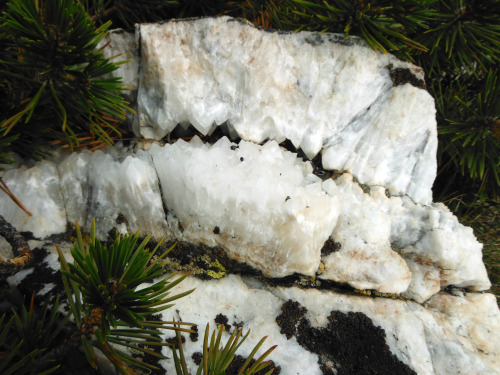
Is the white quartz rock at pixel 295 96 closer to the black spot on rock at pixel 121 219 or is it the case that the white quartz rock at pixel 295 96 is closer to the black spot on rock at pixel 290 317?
the black spot on rock at pixel 121 219

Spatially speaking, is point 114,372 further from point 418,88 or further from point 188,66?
point 418,88

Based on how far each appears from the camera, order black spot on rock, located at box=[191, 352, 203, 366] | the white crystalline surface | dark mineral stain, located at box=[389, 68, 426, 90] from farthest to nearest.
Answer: dark mineral stain, located at box=[389, 68, 426, 90] < the white crystalline surface < black spot on rock, located at box=[191, 352, 203, 366]

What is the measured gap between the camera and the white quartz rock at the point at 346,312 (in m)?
1.72

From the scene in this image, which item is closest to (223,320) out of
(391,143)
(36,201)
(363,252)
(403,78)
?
(363,252)

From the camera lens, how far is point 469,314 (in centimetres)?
205

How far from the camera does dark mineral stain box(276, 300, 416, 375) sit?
1688 mm

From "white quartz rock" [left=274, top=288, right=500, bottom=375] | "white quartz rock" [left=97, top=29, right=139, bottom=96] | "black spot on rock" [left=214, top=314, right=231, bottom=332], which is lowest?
"white quartz rock" [left=274, top=288, right=500, bottom=375]

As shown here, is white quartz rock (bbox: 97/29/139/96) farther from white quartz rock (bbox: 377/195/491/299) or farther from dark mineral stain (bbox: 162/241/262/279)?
white quartz rock (bbox: 377/195/491/299)

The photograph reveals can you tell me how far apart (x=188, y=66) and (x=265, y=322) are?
1305 mm

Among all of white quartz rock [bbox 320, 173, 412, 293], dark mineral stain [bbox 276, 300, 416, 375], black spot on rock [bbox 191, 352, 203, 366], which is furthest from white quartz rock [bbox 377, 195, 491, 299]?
black spot on rock [bbox 191, 352, 203, 366]

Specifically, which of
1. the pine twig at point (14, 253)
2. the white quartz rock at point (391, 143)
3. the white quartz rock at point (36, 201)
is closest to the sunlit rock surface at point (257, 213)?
the white quartz rock at point (36, 201)

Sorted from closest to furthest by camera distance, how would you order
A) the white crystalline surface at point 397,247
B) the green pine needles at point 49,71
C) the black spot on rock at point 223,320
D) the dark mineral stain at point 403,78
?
the green pine needles at point 49,71 < the black spot on rock at point 223,320 < the white crystalline surface at point 397,247 < the dark mineral stain at point 403,78

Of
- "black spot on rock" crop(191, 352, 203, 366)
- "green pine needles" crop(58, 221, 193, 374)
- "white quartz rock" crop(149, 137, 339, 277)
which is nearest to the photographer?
"green pine needles" crop(58, 221, 193, 374)

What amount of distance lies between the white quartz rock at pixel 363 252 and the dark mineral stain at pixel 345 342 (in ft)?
0.64
